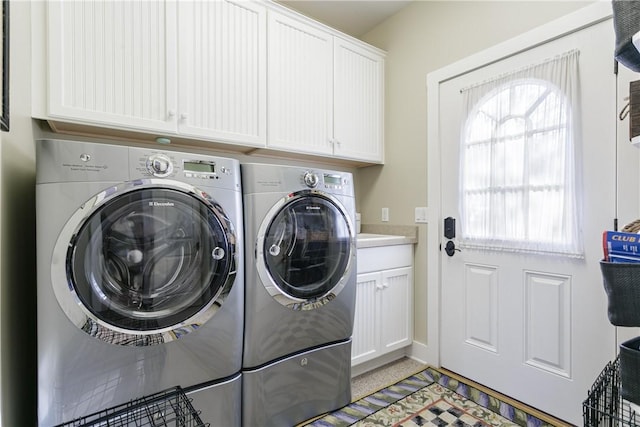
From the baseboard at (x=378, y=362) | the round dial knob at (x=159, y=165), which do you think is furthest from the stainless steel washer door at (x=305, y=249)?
the baseboard at (x=378, y=362)

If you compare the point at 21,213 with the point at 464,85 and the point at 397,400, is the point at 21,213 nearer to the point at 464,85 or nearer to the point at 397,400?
the point at 397,400

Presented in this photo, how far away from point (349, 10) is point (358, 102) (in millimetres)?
769

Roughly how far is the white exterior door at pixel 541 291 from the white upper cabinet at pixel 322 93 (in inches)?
22.6

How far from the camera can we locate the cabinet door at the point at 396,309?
2.12m

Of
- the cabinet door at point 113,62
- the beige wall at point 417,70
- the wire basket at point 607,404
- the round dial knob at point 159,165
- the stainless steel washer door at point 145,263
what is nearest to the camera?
the wire basket at point 607,404

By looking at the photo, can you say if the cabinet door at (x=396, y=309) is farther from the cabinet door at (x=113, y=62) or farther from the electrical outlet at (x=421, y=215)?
the cabinet door at (x=113, y=62)

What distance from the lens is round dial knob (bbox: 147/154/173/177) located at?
3.77ft

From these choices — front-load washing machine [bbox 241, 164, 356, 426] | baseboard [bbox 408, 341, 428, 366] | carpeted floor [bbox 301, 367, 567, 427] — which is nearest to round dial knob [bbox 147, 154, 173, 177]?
front-load washing machine [bbox 241, 164, 356, 426]

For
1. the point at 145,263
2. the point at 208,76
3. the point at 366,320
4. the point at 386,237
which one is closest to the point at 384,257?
the point at 386,237

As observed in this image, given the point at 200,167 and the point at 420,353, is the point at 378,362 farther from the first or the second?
the point at 200,167

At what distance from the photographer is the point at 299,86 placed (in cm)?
207

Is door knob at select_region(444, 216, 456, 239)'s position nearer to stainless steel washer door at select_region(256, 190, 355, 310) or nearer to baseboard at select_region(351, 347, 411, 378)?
stainless steel washer door at select_region(256, 190, 355, 310)

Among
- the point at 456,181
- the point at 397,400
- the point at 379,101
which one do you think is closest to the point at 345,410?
the point at 397,400

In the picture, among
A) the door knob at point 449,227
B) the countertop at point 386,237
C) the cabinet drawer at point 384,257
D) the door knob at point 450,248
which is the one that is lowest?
the cabinet drawer at point 384,257
